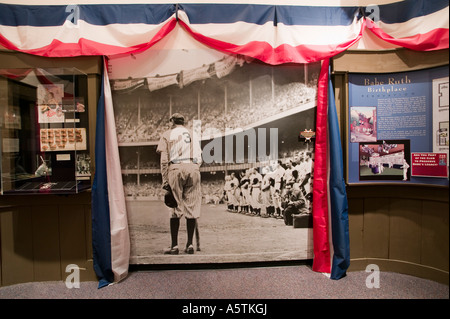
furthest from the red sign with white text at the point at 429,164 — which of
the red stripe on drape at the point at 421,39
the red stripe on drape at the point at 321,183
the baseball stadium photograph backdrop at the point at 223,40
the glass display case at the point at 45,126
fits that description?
the glass display case at the point at 45,126

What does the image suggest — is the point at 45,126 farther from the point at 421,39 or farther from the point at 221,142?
the point at 421,39

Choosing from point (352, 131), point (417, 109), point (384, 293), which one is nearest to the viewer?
point (384, 293)

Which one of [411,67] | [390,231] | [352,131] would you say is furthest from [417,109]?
[390,231]

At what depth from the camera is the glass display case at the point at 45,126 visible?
2.23 meters

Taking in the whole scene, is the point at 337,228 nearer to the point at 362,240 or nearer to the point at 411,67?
the point at 362,240

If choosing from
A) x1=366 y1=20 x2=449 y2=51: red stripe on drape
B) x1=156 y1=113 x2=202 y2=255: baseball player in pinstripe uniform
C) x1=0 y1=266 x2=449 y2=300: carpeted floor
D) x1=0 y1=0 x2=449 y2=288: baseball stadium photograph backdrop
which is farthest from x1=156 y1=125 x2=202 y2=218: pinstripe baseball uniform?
Answer: x1=366 y1=20 x2=449 y2=51: red stripe on drape

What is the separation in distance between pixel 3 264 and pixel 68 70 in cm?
185

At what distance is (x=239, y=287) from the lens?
7.13 feet

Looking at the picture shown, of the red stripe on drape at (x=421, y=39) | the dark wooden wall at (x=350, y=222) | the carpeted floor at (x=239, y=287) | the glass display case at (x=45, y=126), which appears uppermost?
the red stripe on drape at (x=421, y=39)

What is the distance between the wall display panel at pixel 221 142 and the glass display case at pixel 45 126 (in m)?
0.35

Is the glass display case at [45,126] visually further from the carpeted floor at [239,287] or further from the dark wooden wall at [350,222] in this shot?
the carpeted floor at [239,287]

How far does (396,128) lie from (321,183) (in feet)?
2.78

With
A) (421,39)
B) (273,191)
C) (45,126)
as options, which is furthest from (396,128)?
(45,126)

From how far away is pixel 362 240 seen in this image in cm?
242
